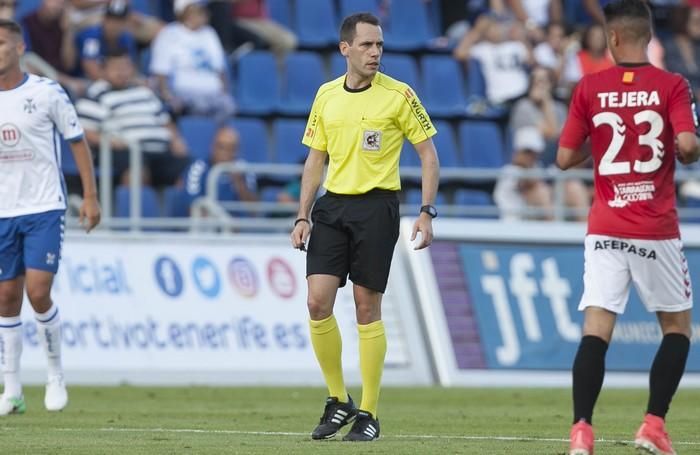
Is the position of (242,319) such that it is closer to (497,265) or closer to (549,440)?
(497,265)

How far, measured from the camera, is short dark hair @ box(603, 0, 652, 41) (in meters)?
8.27

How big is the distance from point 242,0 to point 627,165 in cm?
1405

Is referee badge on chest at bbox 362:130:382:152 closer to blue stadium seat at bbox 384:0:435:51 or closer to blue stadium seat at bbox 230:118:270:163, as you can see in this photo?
blue stadium seat at bbox 230:118:270:163

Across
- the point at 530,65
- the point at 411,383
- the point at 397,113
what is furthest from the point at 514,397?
the point at 530,65

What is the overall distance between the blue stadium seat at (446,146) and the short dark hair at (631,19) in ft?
41.9

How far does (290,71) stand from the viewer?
70.5ft

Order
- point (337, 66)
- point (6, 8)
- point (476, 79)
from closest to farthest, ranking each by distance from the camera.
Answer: point (6, 8), point (337, 66), point (476, 79)

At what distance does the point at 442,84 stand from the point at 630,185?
14.3 metres

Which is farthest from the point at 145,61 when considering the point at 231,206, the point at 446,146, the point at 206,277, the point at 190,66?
the point at 206,277

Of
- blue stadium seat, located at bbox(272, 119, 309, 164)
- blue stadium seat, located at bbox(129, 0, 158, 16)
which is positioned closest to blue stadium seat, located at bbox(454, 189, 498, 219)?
blue stadium seat, located at bbox(272, 119, 309, 164)

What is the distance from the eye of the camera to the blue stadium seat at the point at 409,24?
23281 millimetres

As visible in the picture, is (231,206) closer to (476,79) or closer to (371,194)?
(476,79)

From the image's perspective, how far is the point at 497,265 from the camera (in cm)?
1716

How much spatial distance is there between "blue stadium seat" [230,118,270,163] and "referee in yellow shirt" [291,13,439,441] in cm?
1053
